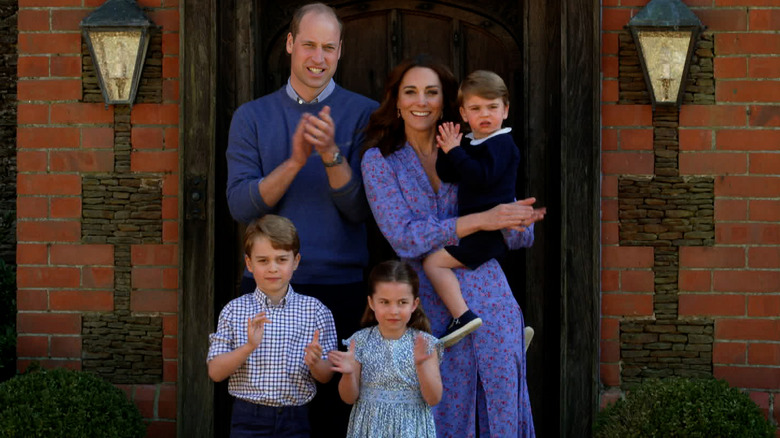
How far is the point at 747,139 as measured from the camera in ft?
13.8

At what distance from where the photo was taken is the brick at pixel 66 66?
4.39m

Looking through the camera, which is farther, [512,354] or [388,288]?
[512,354]

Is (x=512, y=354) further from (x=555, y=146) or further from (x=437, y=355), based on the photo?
(x=555, y=146)

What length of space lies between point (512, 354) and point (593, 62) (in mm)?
1478

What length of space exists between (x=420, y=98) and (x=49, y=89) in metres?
1.92

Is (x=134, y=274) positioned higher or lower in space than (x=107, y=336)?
higher

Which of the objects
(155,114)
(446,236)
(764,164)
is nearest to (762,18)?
(764,164)

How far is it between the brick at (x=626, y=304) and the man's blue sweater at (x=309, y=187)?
1.18 m

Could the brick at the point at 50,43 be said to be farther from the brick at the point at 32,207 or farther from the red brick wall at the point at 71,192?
the brick at the point at 32,207

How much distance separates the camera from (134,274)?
14.4ft

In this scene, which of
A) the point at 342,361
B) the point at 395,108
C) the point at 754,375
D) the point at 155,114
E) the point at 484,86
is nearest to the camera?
the point at 342,361

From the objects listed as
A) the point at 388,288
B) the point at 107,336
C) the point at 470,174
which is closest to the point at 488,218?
the point at 470,174

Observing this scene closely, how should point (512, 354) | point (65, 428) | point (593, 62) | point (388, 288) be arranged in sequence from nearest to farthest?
1. point (388, 288)
2. point (512, 354)
3. point (65, 428)
4. point (593, 62)

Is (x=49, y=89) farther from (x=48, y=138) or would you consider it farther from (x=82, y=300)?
(x=82, y=300)
